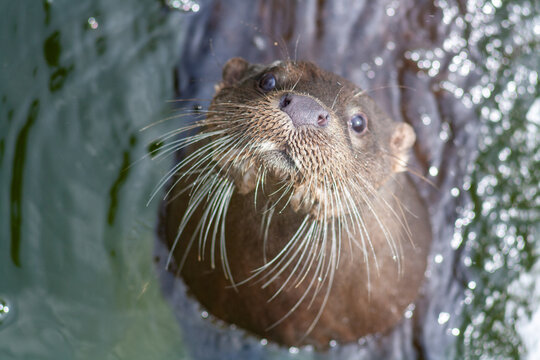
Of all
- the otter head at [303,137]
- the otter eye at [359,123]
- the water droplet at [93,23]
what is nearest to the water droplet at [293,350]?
the otter head at [303,137]

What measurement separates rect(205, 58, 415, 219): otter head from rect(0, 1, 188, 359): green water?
108cm

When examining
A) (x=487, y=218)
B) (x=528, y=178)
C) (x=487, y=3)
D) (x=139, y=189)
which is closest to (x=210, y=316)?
(x=139, y=189)

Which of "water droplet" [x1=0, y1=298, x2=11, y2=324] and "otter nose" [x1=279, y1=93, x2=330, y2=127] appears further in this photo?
"water droplet" [x1=0, y1=298, x2=11, y2=324]

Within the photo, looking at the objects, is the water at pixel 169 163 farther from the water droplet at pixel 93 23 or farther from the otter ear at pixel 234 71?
the otter ear at pixel 234 71

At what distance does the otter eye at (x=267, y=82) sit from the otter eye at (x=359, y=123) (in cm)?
36

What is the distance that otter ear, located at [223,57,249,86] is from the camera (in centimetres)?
328

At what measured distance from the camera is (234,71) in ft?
10.9

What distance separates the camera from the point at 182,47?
4.24 meters

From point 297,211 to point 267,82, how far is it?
1.85 ft

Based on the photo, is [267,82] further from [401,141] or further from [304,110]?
[401,141]

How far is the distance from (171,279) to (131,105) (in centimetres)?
112

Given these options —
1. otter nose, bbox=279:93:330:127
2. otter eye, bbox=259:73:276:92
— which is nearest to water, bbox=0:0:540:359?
otter eye, bbox=259:73:276:92

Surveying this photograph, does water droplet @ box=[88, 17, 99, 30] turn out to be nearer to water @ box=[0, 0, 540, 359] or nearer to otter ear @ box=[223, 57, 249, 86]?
water @ box=[0, 0, 540, 359]

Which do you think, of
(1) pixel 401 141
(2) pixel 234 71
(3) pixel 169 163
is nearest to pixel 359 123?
(1) pixel 401 141
